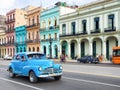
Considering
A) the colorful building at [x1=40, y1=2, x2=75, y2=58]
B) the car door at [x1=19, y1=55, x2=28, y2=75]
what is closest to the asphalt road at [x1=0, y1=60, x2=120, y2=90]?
the car door at [x1=19, y1=55, x2=28, y2=75]

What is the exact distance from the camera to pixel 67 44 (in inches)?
2004

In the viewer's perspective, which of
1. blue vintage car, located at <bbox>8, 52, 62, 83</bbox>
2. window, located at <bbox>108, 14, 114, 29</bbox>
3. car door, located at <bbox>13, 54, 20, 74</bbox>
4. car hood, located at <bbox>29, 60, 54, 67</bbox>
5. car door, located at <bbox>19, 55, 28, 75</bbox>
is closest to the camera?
blue vintage car, located at <bbox>8, 52, 62, 83</bbox>

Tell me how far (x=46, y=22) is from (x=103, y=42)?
1957 cm

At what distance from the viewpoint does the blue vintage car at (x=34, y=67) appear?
42.5 feet

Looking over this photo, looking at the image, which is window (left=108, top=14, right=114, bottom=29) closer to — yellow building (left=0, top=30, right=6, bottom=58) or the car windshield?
the car windshield

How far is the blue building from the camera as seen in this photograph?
67562 millimetres

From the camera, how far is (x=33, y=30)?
62.5 metres

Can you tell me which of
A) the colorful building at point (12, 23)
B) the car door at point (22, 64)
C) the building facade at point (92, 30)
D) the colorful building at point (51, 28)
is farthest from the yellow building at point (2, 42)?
the car door at point (22, 64)

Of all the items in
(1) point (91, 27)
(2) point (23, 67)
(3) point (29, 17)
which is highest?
(3) point (29, 17)

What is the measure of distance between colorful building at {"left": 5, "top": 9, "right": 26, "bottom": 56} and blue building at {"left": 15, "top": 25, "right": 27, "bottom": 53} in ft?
7.90

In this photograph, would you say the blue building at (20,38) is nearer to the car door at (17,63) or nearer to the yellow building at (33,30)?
the yellow building at (33,30)

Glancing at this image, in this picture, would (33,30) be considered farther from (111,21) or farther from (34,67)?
(34,67)

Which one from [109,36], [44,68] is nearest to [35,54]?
[44,68]

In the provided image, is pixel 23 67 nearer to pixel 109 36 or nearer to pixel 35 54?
pixel 35 54
